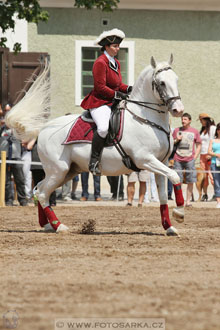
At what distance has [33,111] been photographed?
11352 millimetres

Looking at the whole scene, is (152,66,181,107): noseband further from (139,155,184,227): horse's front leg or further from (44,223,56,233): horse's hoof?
(44,223,56,233): horse's hoof

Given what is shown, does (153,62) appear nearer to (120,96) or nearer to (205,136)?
(120,96)

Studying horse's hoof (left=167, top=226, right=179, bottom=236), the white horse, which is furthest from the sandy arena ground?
the white horse

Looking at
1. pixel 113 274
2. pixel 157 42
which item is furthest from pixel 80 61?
pixel 113 274

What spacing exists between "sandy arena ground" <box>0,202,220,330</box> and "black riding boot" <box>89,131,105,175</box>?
0.91m

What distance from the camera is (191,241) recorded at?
988 centimetres

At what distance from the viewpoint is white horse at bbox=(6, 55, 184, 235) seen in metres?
10.0

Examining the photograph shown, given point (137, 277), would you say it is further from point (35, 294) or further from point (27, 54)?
point (27, 54)

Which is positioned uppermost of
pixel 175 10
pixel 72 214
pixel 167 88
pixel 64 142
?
pixel 175 10

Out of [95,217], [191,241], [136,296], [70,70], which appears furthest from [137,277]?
[70,70]

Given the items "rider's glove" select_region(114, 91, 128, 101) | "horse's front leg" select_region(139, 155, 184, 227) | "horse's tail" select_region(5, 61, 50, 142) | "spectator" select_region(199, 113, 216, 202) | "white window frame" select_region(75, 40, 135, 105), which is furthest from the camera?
"white window frame" select_region(75, 40, 135, 105)

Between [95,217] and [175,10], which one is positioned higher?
[175,10]

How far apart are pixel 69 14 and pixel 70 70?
166cm

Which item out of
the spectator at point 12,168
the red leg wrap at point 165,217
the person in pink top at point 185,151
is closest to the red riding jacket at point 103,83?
the red leg wrap at point 165,217
